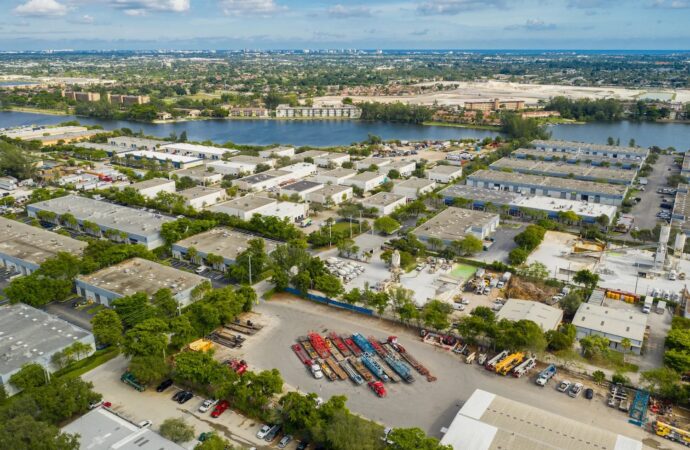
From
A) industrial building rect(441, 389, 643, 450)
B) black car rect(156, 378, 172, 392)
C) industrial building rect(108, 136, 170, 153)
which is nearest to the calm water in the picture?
industrial building rect(108, 136, 170, 153)

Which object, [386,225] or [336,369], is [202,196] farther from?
[336,369]

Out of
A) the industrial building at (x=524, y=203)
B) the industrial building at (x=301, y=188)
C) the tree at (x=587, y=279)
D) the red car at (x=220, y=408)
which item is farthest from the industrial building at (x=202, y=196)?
the tree at (x=587, y=279)

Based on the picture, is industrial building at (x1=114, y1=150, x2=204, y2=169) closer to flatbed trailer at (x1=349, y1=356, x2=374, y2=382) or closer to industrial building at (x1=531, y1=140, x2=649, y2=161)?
flatbed trailer at (x1=349, y1=356, x2=374, y2=382)

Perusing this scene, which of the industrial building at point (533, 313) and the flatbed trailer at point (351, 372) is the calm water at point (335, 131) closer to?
the industrial building at point (533, 313)

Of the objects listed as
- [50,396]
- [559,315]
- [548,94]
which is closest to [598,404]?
[559,315]

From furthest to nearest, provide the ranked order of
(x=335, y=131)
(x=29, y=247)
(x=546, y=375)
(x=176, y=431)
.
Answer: (x=335, y=131) → (x=29, y=247) → (x=546, y=375) → (x=176, y=431)

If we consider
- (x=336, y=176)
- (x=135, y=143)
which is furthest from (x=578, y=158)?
(x=135, y=143)
